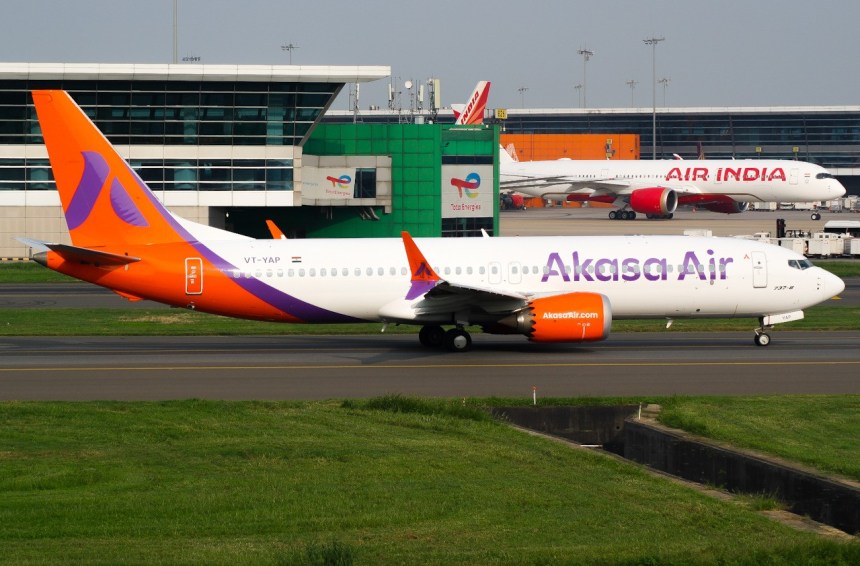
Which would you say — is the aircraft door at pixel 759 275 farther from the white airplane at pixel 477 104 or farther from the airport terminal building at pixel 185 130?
the white airplane at pixel 477 104

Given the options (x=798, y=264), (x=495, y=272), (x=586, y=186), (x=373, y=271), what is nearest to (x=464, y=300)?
(x=495, y=272)

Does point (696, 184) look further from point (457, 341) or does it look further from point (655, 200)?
point (457, 341)

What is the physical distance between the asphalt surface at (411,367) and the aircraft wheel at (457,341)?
0.40 meters

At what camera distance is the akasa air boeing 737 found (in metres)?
33.9

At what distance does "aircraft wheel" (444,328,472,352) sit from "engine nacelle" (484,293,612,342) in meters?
2.33

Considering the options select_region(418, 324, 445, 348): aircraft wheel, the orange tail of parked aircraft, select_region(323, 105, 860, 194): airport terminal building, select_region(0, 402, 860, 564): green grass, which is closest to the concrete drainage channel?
select_region(0, 402, 860, 564): green grass

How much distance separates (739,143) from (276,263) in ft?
552

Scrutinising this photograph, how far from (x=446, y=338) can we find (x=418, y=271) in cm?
290

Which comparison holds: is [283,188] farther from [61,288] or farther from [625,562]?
[625,562]

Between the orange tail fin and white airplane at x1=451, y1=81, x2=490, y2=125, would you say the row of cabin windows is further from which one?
white airplane at x1=451, y1=81, x2=490, y2=125

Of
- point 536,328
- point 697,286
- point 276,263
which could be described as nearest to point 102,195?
point 276,263

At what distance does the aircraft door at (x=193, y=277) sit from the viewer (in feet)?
112

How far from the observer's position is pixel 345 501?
15.4 m

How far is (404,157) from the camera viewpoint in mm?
84000
